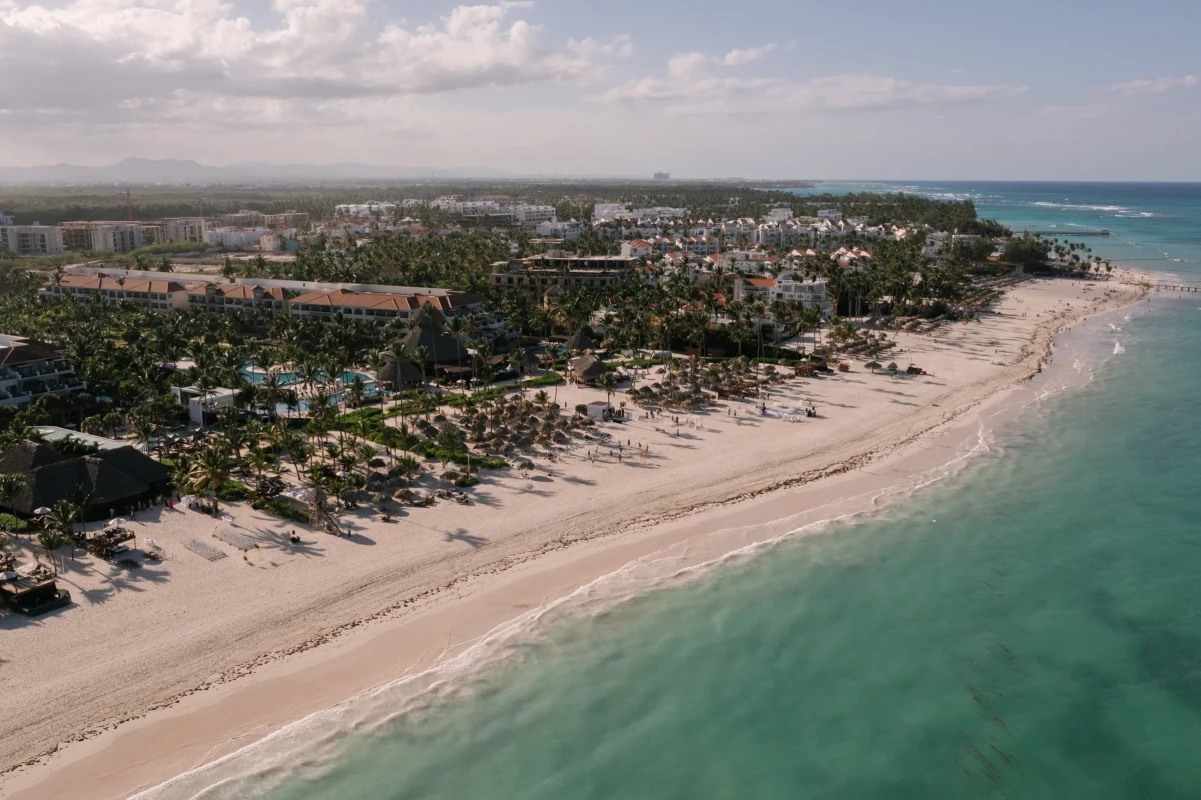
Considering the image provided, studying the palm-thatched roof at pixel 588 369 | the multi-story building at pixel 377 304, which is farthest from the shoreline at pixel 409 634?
the multi-story building at pixel 377 304

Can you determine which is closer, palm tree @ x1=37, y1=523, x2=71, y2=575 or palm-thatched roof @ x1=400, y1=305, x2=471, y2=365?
palm tree @ x1=37, y1=523, x2=71, y2=575

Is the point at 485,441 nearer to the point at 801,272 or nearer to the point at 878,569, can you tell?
the point at 878,569

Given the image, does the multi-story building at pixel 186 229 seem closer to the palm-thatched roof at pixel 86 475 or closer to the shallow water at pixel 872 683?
the palm-thatched roof at pixel 86 475

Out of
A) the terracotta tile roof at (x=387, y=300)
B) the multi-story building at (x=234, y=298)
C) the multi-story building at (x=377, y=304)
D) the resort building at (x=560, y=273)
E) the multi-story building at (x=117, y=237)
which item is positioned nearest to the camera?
the multi-story building at (x=377, y=304)

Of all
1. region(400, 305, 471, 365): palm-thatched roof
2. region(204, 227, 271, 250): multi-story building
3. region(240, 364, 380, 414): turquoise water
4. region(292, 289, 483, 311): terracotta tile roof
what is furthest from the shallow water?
region(204, 227, 271, 250): multi-story building

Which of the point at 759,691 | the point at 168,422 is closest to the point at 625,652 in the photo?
the point at 759,691

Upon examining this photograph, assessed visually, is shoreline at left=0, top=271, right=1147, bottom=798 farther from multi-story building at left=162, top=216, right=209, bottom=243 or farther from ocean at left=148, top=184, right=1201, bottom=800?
multi-story building at left=162, top=216, right=209, bottom=243

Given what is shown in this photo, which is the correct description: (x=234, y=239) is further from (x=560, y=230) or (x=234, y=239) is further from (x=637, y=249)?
(x=637, y=249)
